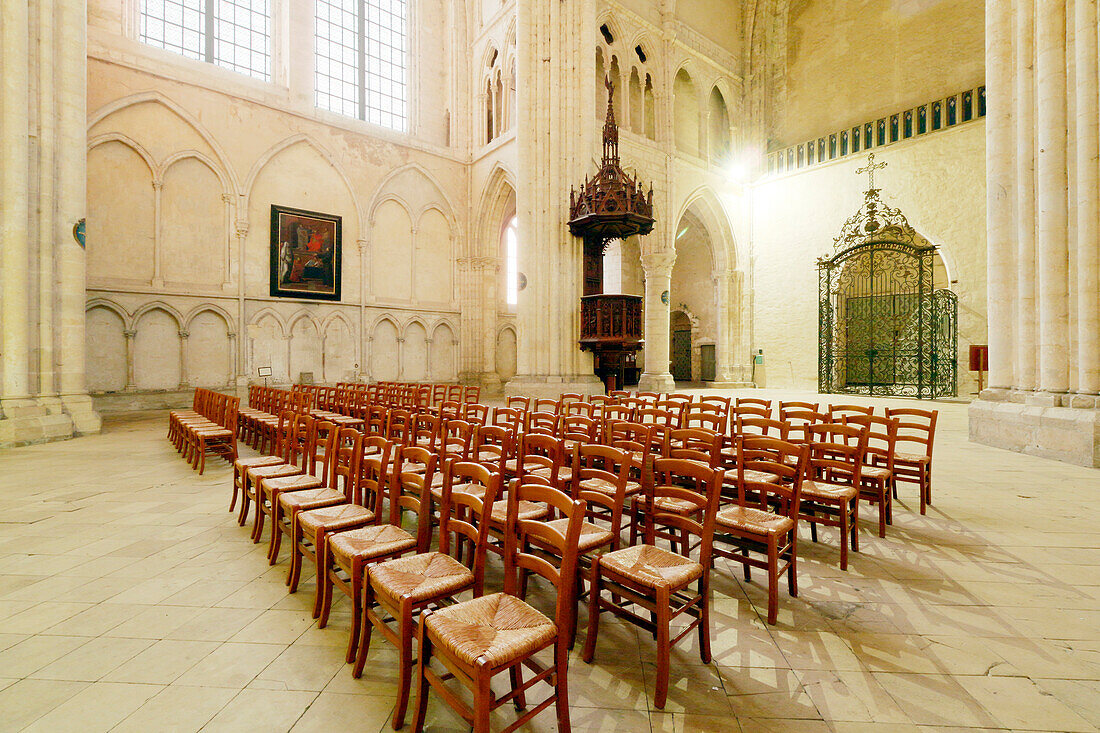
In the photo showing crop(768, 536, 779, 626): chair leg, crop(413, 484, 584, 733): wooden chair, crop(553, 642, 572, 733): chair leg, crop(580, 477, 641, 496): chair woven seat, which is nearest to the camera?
crop(413, 484, 584, 733): wooden chair

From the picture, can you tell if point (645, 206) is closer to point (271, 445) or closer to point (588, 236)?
point (588, 236)

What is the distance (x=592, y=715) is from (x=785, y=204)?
19.5 m

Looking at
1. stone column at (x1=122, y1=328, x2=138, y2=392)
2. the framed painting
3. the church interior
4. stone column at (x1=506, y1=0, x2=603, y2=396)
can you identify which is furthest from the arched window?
stone column at (x1=122, y1=328, x2=138, y2=392)

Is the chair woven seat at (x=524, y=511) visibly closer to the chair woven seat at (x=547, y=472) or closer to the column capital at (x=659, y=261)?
the chair woven seat at (x=547, y=472)

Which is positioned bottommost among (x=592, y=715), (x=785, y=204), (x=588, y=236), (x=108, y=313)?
(x=592, y=715)

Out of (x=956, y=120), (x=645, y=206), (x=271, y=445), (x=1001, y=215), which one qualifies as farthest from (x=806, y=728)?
(x=956, y=120)

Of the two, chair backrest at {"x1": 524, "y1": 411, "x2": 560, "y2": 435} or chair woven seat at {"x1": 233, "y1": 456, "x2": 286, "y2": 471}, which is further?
chair backrest at {"x1": 524, "y1": 411, "x2": 560, "y2": 435}

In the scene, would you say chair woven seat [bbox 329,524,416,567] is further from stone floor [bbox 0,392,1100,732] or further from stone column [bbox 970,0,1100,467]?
stone column [bbox 970,0,1100,467]

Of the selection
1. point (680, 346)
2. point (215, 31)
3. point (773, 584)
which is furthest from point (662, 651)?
point (680, 346)

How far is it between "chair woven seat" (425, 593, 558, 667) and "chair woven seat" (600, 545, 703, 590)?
1.68ft

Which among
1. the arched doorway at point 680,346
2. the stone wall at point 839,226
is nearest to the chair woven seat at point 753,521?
the stone wall at point 839,226

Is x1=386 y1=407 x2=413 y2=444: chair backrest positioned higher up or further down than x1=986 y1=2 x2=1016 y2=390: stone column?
further down

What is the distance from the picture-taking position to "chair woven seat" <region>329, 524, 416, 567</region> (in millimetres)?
2492

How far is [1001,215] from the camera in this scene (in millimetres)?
7336
